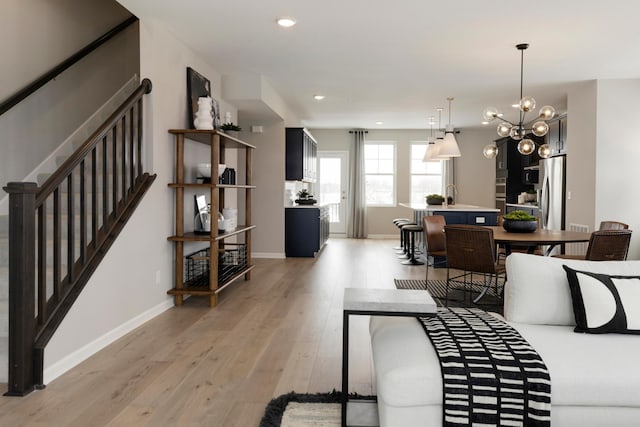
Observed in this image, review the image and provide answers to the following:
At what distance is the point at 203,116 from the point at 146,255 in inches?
57.0

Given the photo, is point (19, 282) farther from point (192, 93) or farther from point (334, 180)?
point (334, 180)

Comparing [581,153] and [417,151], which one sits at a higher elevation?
[417,151]

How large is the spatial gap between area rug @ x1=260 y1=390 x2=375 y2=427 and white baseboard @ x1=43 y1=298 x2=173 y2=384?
1.35 meters

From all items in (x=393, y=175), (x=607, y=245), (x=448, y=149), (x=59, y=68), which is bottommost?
(x=607, y=245)

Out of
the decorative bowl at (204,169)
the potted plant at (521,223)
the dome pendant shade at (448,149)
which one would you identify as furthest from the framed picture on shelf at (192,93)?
the dome pendant shade at (448,149)

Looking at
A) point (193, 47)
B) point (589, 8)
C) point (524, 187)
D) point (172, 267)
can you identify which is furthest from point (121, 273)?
point (524, 187)

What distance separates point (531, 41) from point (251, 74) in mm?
3210

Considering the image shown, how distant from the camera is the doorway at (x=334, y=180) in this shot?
490 inches


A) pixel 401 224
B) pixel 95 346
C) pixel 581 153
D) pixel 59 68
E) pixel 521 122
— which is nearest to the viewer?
pixel 95 346

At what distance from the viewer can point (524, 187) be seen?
35.2 ft

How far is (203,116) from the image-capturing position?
4.94 metres

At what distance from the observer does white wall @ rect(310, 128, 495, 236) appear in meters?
12.1

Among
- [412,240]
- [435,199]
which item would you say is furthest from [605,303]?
[435,199]

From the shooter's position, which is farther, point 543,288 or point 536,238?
point 536,238
